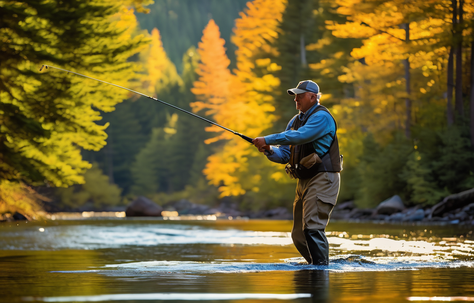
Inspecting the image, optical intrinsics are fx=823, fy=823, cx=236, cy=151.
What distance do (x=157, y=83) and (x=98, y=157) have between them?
453 inches

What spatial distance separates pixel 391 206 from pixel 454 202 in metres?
4.31

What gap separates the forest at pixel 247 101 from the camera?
16766 millimetres

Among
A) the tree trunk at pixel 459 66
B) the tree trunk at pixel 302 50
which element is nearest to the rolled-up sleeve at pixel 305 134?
the tree trunk at pixel 459 66

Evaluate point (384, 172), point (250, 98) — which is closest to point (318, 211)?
point (384, 172)

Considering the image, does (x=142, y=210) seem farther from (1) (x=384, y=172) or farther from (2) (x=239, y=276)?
(2) (x=239, y=276)

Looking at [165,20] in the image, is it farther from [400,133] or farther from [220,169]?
[400,133]

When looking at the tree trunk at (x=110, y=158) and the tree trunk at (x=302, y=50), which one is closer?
the tree trunk at (x=302, y=50)

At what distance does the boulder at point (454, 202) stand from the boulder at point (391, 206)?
365 cm

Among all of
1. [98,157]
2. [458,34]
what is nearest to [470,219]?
[458,34]

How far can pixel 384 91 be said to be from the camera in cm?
3441

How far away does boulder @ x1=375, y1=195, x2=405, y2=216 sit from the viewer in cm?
3008

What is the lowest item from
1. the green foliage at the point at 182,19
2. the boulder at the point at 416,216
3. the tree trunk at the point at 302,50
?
the boulder at the point at 416,216

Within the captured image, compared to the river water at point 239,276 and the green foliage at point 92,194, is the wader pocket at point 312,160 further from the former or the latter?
the green foliage at point 92,194

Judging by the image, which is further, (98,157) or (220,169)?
(98,157)
